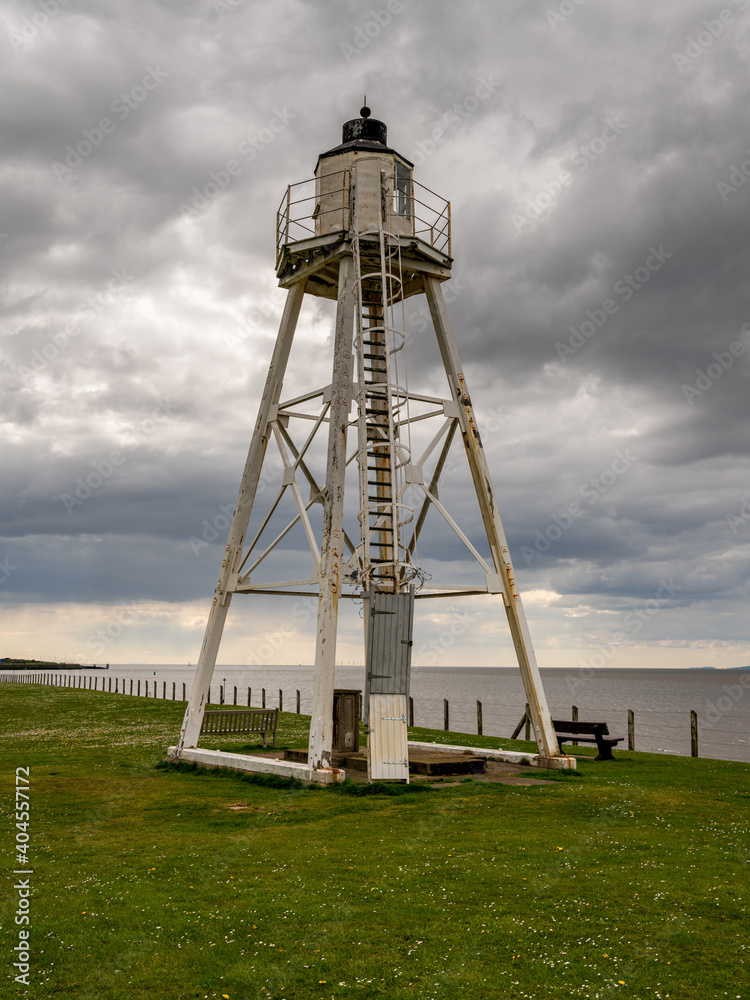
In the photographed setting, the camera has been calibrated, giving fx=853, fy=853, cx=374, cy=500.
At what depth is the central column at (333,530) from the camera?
16406 mm

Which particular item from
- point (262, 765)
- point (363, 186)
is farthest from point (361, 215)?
point (262, 765)

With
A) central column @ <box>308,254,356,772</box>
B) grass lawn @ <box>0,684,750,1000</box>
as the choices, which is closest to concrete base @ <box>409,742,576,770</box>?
grass lawn @ <box>0,684,750,1000</box>

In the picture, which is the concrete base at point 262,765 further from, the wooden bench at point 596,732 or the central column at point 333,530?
the wooden bench at point 596,732

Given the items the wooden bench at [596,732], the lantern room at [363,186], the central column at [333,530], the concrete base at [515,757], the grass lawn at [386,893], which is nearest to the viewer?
the grass lawn at [386,893]

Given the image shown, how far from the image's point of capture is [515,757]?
1981 cm

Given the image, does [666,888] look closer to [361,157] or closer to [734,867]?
[734,867]

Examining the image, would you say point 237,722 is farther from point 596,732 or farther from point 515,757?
point 596,732

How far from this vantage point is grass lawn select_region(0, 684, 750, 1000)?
23.6ft

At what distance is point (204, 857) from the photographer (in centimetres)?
1122

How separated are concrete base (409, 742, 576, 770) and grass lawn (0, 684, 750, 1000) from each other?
6.93ft

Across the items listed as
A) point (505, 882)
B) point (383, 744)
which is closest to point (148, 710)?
point (383, 744)

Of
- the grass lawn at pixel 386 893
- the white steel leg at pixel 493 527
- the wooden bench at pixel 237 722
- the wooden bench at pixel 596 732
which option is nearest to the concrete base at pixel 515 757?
the white steel leg at pixel 493 527

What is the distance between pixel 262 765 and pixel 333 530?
207 inches

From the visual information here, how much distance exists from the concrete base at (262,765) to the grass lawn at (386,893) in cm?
42
